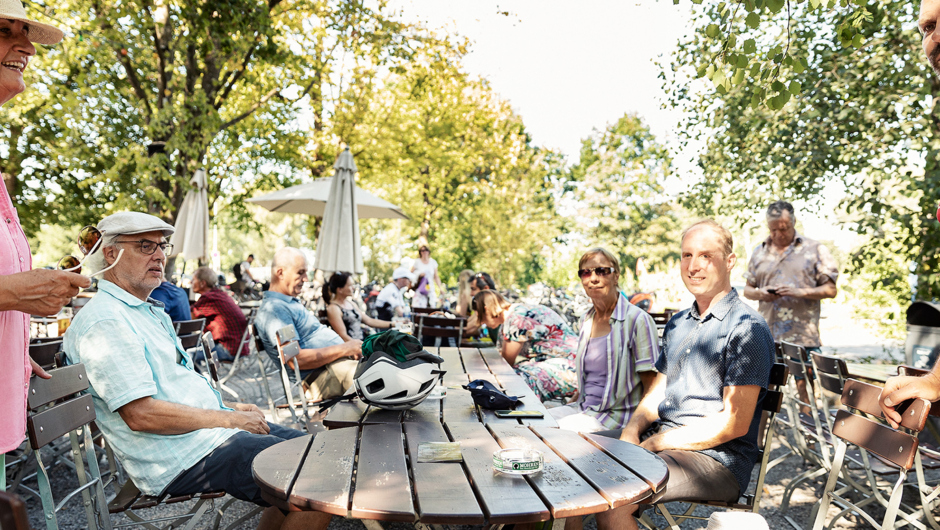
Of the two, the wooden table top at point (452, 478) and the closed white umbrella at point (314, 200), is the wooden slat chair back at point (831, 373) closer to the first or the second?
the wooden table top at point (452, 478)

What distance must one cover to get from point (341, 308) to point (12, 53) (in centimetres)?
464

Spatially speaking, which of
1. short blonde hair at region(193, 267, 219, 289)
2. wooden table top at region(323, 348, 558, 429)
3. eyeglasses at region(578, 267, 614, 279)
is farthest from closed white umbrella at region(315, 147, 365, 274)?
eyeglasses at region(578, 267, 614, 279)

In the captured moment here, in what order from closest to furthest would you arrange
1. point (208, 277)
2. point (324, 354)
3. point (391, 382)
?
point (391, 382) → point (324, 354) → point (208, 277)

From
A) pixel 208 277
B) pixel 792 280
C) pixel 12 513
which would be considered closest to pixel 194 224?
pixel 208 277

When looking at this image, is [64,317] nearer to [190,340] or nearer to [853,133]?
[190,340]

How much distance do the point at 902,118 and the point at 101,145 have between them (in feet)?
49.2

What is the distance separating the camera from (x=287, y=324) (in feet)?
15.6

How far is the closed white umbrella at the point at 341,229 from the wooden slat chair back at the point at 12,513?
735 centimetres

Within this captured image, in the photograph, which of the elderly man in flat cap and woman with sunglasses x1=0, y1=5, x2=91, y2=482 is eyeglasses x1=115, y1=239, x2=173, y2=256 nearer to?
the elderly man in flat cap

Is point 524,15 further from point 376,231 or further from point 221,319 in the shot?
point 376,231

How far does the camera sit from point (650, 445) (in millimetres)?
2662

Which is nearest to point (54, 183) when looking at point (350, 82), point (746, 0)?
point (350, 82)

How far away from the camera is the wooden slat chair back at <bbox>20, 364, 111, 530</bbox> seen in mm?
2020

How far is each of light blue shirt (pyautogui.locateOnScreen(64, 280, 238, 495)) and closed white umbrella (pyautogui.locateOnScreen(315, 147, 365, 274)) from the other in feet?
17.9
